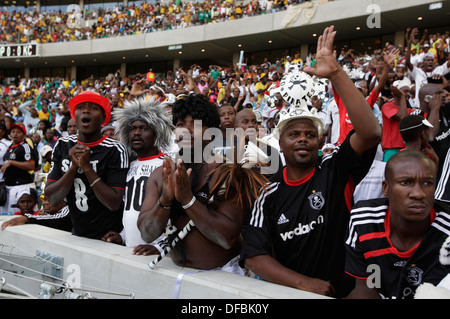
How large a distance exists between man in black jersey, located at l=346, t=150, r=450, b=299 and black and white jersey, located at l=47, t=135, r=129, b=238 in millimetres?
2085

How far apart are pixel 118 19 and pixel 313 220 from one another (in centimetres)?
3087

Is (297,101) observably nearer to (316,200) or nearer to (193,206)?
(316,200)

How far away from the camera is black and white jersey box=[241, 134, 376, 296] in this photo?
2.37 m

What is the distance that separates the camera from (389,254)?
2102 millimetres

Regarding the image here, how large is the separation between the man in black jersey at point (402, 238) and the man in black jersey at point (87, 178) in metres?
2.03

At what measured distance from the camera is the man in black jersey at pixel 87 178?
133 inches

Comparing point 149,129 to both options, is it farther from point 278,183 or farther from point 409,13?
point 409,13

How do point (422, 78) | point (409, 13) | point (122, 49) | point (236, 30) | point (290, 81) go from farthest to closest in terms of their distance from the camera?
point (122, 49), point (236, 30), point (409, 13), point (422, 78), point (290, 81)

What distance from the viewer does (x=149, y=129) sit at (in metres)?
3.69

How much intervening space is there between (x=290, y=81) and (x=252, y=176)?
779mm

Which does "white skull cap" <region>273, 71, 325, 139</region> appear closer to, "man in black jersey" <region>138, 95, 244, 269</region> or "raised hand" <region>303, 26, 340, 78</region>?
"raised hand" <region>303, 26, 340, 78</region>

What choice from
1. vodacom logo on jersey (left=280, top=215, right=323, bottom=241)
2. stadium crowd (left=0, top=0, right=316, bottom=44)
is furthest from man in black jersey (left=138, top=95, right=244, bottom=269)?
stadium crowd (left=0, top=0, right=316, bottom=44)
